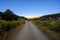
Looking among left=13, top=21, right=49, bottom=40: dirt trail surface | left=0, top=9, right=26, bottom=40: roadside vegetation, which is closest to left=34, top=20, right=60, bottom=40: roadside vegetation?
left=13, top=21, right=49, bottom=40: dirt trail surface

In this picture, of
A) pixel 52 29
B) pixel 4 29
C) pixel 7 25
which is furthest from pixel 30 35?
pixel 7 25

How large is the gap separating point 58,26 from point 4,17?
1345 inches

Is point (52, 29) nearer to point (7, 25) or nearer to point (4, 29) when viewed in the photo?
point (4, 29)

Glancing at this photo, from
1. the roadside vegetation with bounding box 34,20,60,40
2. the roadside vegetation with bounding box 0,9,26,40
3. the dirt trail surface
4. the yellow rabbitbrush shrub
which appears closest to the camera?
the dirt trail surface

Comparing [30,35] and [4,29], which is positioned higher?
[4,29]

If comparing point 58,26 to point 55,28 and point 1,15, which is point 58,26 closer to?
point 55,28

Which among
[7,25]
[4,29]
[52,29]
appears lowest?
[52,29]

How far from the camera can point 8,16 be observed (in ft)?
147

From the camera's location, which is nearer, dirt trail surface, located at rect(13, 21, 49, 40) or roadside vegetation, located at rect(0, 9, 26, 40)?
dirt trail surface, located at rect(13, 21, 49, 40)

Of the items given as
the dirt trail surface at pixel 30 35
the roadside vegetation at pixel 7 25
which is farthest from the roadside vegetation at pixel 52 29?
the roadside vegetation at pixel 7 25

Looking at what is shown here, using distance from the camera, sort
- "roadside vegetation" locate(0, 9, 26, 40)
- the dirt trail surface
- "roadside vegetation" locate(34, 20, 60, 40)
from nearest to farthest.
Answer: the dirt trail surface < "roadside vegetation" locate(34, 20, 60, 40) < "roadside vegetation" locate(0, 9, 26, 40)

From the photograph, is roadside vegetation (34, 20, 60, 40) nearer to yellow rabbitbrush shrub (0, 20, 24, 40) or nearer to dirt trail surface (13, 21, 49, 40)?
dirt trail surface (13, 21, 49, 40)

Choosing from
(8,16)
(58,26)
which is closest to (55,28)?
(58,26)

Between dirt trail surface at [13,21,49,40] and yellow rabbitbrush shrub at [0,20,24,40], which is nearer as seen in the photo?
dirt trail surface at [13,21,49,40]
